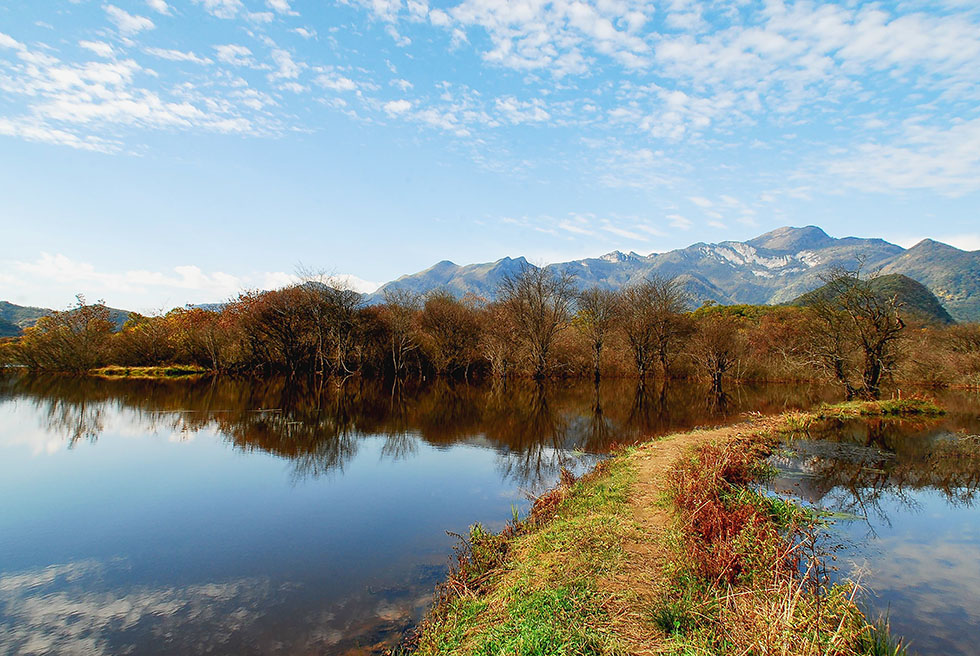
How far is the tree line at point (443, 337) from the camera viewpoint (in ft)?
144

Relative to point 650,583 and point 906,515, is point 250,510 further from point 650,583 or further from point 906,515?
point 906,515

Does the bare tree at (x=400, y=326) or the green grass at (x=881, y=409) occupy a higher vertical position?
the bare tree at (x=400, y=326)

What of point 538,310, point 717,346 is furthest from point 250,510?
point 717,346

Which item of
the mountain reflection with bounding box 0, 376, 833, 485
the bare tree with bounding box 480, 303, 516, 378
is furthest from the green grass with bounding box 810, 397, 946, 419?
the bare tree with bounding box 480, 303, 516, 378

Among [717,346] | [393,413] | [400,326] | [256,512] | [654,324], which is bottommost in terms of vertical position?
[393,413]

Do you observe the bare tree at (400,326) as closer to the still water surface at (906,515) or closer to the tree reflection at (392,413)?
the tree reflection at (392,413)

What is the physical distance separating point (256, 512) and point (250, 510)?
0.78ft

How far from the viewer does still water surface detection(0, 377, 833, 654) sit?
6.25 metres

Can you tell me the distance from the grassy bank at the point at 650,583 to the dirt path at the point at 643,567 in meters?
0.02

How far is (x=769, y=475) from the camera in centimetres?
1260

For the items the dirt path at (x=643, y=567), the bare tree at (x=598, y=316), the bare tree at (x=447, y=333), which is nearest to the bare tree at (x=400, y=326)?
the bare tree at (x=447, y=333)

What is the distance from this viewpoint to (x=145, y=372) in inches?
1679

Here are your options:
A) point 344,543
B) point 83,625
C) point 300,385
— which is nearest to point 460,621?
point 344,543

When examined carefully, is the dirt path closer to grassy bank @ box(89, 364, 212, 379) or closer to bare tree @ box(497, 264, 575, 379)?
bare tree @ box(497, 264, 575, 379)
